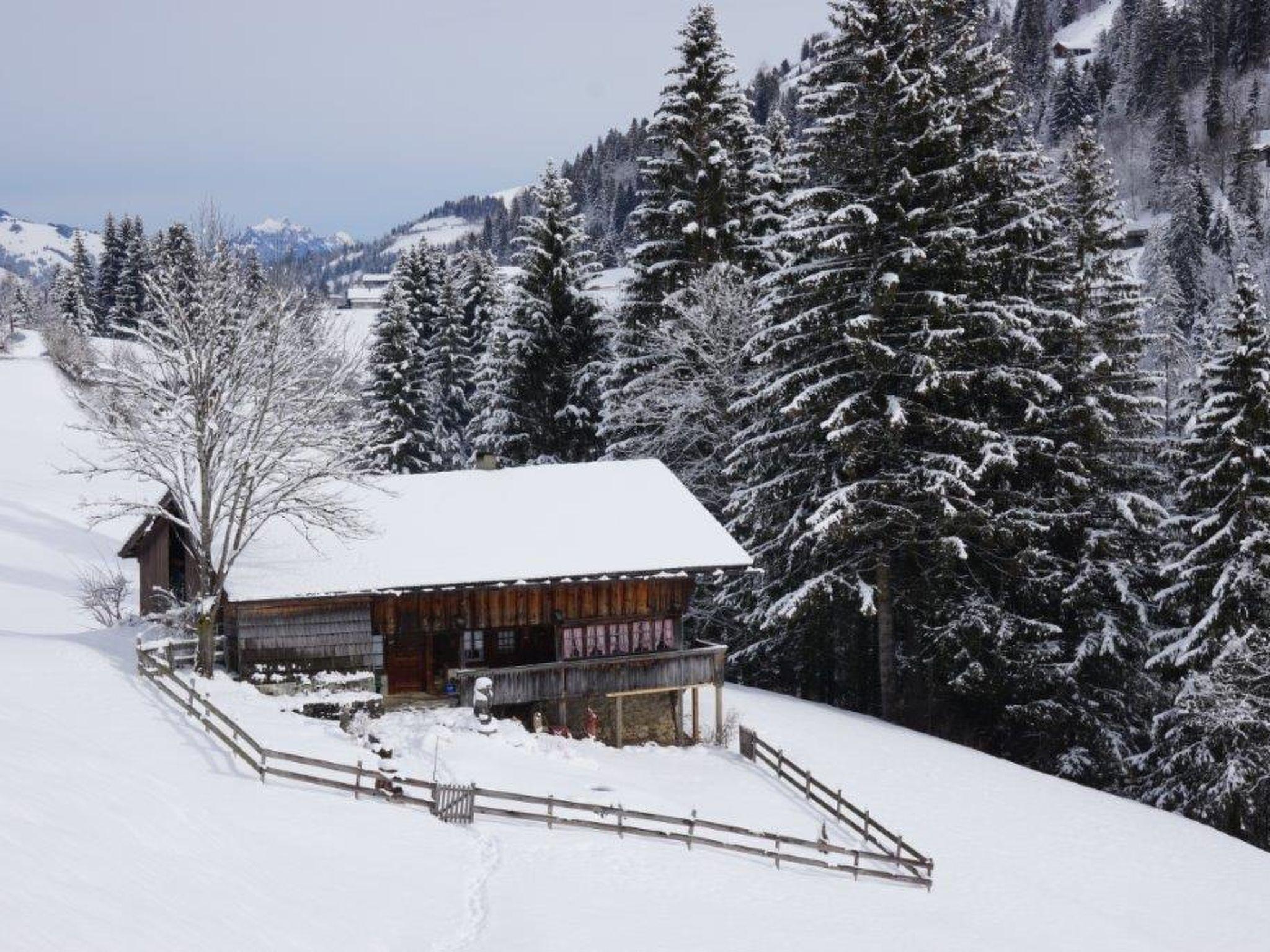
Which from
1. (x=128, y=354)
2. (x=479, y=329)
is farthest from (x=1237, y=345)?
(x=479, y=329)

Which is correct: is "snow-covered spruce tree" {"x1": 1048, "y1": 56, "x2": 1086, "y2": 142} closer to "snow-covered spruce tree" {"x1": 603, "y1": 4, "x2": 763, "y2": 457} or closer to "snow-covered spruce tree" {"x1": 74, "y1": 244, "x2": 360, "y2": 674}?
"snow-covered spruce tree" {"x1": 603, "y1": 4, "x2": 763, "y2": 457}

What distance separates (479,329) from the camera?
59.2 meters

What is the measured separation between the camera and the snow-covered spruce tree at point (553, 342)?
135ft

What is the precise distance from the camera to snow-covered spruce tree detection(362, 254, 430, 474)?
48.8 meters

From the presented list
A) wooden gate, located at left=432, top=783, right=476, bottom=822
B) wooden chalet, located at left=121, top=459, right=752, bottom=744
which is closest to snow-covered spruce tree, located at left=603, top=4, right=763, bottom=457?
wooden chalet, located at left=121, top=459, right=752, bottom=744

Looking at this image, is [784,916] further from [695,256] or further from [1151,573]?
[695,256]

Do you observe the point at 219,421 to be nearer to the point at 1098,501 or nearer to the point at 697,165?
the point at 697,165

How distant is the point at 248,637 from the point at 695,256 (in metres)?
22.1

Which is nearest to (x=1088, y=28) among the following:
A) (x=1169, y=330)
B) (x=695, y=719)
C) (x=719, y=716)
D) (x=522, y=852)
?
(x=1169, y=330)

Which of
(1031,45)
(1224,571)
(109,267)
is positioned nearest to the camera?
(1224,571)

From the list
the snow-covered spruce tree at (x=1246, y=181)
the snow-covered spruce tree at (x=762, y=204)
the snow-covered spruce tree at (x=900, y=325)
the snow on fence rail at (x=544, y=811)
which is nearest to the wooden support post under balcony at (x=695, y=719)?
the snow-covered spruce tree at (x=900, y=325)

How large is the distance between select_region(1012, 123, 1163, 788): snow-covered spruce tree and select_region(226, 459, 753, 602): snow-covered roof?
10.1 m

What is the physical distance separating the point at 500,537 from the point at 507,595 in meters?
1.59

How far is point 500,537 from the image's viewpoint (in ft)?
87.4
